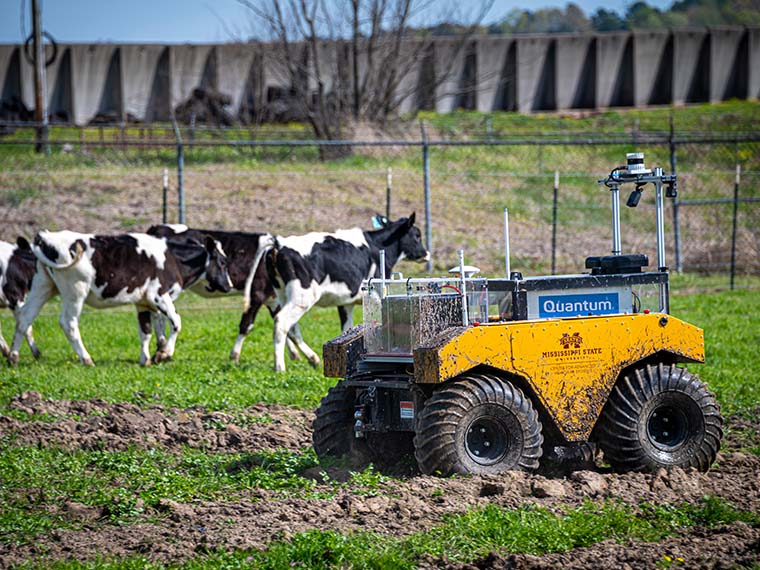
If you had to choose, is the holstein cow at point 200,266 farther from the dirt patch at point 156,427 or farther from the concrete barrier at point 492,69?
the concrete barrier at point 492,69

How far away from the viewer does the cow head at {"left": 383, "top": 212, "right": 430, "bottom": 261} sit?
16.5 meters

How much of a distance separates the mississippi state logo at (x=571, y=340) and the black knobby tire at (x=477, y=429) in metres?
0.53

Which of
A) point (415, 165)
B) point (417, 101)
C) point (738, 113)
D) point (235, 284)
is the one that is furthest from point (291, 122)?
point (235, 284)

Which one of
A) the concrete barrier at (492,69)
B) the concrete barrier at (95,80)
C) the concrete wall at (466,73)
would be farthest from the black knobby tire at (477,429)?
the concrete barrier at (492,69)

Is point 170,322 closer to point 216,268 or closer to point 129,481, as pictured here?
point 216,268

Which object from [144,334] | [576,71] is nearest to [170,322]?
[144,334]

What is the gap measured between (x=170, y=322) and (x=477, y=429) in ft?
28.9

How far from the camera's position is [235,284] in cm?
1744

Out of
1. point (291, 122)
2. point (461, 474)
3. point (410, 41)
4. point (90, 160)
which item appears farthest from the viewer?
point (291, 122)

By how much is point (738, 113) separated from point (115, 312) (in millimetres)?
27586

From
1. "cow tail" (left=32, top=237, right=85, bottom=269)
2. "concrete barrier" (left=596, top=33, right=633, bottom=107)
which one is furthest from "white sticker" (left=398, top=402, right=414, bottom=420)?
"concrete barrier" (left=596, top=33, right=633, bottom=107)

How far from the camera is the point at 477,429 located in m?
7.98

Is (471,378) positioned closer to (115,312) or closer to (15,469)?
(15,469)

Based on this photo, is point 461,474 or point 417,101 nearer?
point 461,474
